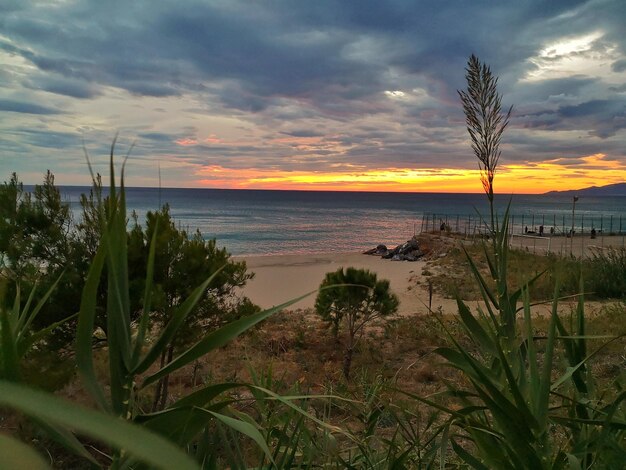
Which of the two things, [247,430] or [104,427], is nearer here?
[104,427]


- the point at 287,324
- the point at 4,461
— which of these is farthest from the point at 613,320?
the point at 4,461

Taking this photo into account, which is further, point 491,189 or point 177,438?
point 491,189

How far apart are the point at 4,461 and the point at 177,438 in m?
0.56

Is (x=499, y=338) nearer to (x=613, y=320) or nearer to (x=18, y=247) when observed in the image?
(x=18, y=247)

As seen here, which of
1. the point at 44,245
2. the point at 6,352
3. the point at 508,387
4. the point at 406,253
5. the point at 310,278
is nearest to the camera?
the point at 6,352

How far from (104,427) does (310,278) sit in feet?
85.6

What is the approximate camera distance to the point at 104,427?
0.92 feet

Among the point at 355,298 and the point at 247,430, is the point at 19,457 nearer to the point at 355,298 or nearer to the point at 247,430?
the point at 247,430

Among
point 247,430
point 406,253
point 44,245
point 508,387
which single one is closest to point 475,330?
point 508,387

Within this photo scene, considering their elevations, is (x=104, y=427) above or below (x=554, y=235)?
above

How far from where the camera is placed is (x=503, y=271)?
1091 mm

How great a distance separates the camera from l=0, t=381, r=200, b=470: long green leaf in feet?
0.87

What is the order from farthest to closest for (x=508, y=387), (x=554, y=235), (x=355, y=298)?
(x=554, y=235) < (x=355, y=298) < (x=508, y=387)

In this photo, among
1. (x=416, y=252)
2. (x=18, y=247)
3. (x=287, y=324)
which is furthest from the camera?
(x=416, y=252)
